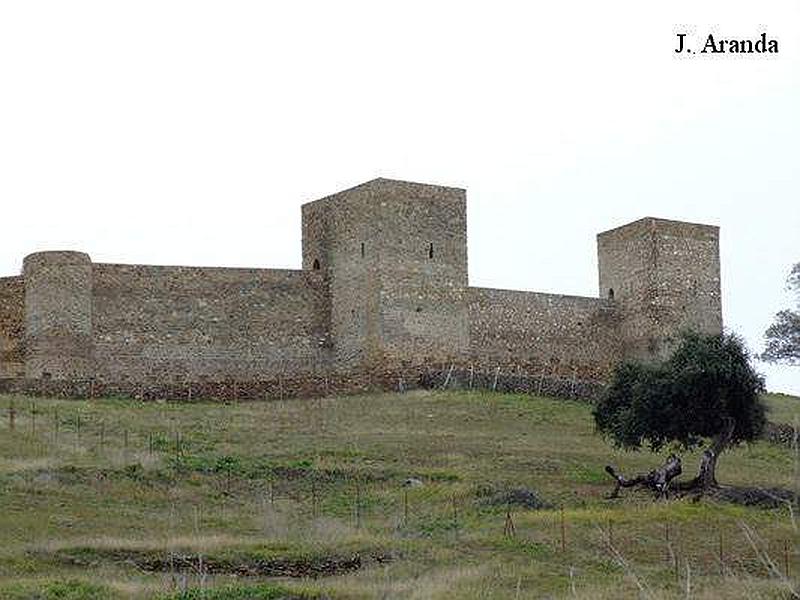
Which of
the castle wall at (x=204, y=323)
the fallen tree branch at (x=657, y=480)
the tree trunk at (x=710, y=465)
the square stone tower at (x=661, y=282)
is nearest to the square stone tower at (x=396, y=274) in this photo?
the castle wall at (x=204, y=323)

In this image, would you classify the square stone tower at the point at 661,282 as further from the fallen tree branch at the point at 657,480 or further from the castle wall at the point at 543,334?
the fallen tree branch at the point at 657,480

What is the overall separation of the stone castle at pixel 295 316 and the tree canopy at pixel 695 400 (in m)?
12.2

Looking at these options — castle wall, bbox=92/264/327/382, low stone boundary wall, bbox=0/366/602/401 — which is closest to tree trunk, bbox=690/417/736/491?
low stone boundary wall, bbox=0/366/602/401

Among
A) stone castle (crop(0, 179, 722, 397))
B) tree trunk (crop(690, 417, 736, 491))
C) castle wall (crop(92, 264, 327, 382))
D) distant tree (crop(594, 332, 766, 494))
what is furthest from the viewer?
castle wall (crop(92, 264, 327, 382))

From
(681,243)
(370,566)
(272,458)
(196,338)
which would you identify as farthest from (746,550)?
(681,243)

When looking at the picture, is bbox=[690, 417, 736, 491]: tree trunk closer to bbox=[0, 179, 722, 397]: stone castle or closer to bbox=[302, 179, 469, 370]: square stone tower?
bbox=[0, 179, 722, 397]: stone castle

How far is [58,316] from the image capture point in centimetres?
4194

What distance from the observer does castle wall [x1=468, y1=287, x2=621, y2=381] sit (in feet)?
158

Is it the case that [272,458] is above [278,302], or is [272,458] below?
below

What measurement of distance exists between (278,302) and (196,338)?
9.15 feet

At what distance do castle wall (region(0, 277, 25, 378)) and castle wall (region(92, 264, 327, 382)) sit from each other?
200cm

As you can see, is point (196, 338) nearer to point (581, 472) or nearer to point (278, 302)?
point (278, 302)

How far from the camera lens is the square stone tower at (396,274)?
143ft

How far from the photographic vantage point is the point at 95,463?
92.6 ft
